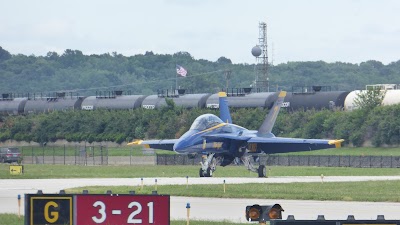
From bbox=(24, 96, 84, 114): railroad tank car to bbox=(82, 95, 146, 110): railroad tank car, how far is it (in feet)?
3.77

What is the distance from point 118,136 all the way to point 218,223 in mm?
72458

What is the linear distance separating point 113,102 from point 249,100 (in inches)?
717

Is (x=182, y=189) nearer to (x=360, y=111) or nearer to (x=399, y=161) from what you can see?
(x=399, y=161)

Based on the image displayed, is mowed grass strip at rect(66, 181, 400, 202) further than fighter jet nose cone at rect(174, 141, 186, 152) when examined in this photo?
No

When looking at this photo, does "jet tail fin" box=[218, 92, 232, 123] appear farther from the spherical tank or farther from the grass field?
the spherical tank

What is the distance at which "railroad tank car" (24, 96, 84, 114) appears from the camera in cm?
11481

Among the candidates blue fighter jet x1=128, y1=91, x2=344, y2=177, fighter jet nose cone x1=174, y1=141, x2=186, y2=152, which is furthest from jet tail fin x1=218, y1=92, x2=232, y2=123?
fighter jet nose cone x1=174, y1=141, x2=186, y2=152

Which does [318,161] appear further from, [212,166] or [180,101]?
[180,101]

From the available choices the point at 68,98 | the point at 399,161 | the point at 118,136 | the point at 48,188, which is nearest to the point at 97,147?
the point at 118,136

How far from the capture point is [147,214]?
21.4 metres

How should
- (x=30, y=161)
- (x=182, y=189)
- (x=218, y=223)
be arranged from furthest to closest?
(x=30, y=161)
(x=182, y=189)
(x=218, y=223)

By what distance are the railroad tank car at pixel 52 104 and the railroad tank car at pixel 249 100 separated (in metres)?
18.9

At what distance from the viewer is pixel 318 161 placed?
74.6 meters

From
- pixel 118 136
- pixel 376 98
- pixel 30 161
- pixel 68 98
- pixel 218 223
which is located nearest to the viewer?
pixel 218 223
